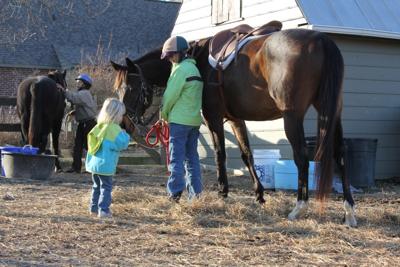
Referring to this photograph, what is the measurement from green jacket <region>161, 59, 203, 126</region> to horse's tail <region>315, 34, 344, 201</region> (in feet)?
4.97

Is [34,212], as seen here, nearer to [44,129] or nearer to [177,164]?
[177,164]

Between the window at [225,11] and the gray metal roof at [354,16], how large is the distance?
1.95 meters

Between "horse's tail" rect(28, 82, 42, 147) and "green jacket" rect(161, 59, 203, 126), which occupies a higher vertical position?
"green jacket" rect(161, 59, 203, 126)

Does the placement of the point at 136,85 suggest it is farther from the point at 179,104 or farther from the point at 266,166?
the point at 266,166

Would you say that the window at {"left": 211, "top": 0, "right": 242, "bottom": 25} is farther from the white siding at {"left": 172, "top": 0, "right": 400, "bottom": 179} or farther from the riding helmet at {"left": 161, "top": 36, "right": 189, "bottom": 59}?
the riding helmet at {"left": 161, "top": 36, "right": 189, "bottom": 59}

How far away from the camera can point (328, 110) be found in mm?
5688

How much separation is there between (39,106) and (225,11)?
4.44 metres

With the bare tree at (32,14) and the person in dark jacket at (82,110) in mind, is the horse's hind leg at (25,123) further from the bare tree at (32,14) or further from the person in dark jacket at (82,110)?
the bare tree at (32,14)

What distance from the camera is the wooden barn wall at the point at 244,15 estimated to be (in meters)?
10.4

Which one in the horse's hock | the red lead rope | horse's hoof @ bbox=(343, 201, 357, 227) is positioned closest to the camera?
horse's hoof @ bbox=(343, 201, 357, 227)

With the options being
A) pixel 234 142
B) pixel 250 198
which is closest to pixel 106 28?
pixel 234 142

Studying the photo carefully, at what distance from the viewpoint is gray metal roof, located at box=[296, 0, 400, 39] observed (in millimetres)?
9953

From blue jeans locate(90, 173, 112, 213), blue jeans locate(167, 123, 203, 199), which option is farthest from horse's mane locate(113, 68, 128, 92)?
blue jeans locate(90, 173, 112, 213)

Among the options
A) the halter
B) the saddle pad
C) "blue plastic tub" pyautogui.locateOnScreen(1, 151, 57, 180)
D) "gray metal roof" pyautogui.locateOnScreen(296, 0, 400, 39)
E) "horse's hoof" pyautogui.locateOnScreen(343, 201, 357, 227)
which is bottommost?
"blue plastic tub" pyautogui.locateOnScreen(1, 151, 57, 180)
